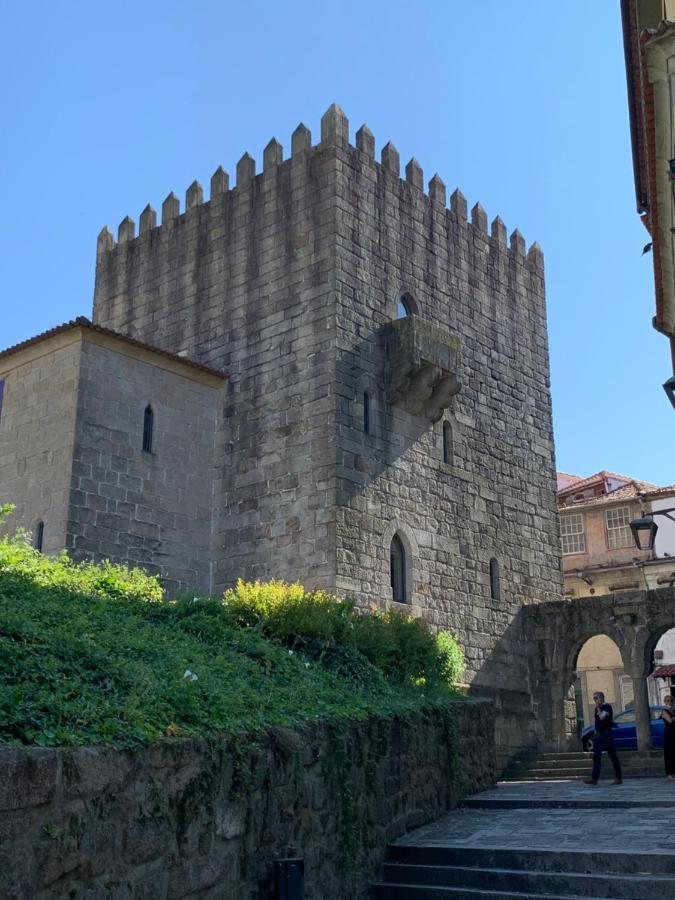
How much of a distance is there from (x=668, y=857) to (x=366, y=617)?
590 cm

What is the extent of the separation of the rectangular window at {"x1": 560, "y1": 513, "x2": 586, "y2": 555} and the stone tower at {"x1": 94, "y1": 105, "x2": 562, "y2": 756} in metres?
16.6

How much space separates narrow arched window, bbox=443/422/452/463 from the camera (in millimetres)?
20719

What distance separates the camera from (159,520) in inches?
716

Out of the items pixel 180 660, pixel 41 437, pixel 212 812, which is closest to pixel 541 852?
pixel 212 812

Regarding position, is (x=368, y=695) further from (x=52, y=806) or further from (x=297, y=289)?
(x=297, y=289)

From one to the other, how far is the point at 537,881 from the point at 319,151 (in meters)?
14.4

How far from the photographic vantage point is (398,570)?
18906 mm

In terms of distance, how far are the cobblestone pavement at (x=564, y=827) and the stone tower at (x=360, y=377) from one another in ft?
Answer: 18.5

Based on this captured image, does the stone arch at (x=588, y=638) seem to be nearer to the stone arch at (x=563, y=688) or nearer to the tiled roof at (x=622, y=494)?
the stone arch at (x=563, y=688)

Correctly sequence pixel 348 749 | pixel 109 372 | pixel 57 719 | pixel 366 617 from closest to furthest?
pixel 57 719, pixel 348 749, pixel 366 617, pixel 109 372

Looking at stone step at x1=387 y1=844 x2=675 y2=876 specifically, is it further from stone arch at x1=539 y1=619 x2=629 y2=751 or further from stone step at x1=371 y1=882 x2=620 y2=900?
stone arch at x1=539 y1=619 x2=629 y2=751

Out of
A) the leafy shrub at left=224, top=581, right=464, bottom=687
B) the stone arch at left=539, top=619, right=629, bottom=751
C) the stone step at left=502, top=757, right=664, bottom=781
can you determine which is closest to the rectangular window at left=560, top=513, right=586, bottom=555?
the stone arch at left=539, top=619, right=629, bottom=751

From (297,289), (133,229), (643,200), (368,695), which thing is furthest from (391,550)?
(133,229)

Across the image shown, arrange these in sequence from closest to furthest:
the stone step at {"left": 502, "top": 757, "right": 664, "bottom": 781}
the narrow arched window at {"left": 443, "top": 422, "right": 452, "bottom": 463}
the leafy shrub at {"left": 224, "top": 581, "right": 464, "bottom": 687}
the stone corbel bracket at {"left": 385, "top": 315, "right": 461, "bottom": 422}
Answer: the leafy shrub at {"left": 224, "top": 581, "right": 464, "bottom": 687} < the stone step at {"left": 502, "top": 757, "right": 664, "bottom": 781} < the stone corbel bracket at {"left": 385, "top": 315, "right": 461, "bottom": 422} < the narrow arched window at {"left": 443, "top": 422, "right": 452, "bottom": 463}
